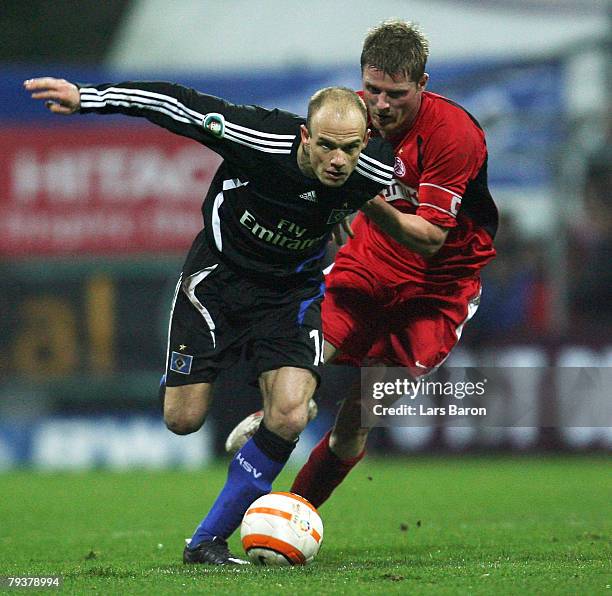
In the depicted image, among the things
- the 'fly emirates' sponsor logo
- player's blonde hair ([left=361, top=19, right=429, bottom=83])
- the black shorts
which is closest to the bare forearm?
the 'fly emirates' sponsor logo

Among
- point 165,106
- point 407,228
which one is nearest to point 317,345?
point 407,228

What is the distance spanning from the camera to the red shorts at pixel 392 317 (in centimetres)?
680

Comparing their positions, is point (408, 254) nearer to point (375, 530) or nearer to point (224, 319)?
point (224, 319)

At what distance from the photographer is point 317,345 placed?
595 centimetres

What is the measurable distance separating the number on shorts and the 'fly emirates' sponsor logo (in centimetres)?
40

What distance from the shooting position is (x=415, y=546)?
646cm

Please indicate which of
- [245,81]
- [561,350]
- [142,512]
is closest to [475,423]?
[561,350]

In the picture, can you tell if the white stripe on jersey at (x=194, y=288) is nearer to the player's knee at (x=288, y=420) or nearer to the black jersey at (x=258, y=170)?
the black jersey at (x=258, y=170)

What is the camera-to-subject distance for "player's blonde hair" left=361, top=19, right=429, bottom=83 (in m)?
5.93

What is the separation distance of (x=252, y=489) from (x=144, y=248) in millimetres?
7237

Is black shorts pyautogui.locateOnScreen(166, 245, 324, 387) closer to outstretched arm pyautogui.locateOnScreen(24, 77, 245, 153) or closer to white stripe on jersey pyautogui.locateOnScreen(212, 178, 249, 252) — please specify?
white stripe on jersey pyautogui.locateOnScreen(212, 178, 249, 252)

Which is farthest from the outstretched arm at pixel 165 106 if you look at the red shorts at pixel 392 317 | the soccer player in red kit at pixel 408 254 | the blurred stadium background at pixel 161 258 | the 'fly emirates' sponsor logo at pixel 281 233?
the blurred stadium background at pixel 161 258

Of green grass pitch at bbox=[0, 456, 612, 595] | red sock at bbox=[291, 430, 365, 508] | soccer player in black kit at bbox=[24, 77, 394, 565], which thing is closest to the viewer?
green grass pitch at bbox=[0, 456, 612, 595]

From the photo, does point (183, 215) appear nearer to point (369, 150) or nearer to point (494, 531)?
point (494, 531)
